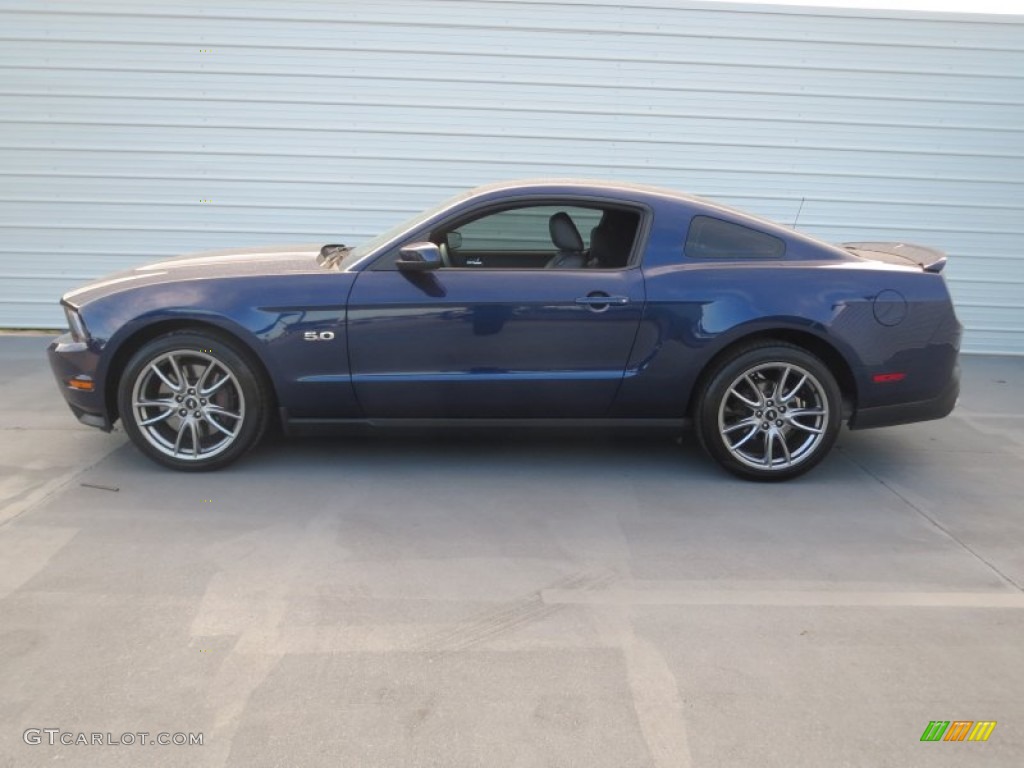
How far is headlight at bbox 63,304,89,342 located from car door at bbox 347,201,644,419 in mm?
1364

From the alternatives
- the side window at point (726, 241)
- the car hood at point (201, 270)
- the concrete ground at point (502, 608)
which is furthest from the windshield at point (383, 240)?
the side window at point (726, 241)

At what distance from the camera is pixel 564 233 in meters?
4.80

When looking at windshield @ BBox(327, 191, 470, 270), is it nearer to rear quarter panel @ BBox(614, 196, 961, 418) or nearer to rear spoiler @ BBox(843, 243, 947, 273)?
rear quarter panel @ BBox(614, 196, 961, 418)

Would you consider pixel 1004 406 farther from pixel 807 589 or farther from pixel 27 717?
pixel 27 717

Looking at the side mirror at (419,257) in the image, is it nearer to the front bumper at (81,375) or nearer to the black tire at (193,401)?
the black tire at (193,401)

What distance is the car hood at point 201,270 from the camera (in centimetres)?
437

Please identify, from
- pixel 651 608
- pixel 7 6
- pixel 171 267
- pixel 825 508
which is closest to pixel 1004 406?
pixel 825 508

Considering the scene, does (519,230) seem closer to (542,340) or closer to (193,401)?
(542,340)

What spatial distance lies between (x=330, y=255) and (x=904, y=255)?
3271 mm

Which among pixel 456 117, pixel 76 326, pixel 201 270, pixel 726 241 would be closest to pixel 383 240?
pixel 201 270

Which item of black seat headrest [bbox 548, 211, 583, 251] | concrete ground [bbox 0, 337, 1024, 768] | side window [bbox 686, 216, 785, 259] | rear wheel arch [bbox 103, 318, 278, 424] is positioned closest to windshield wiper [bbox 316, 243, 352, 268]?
rear wheel arch [bbox 103, 318, 278, 424]

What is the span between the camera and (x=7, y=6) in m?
7.23

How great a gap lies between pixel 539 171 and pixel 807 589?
5139mm

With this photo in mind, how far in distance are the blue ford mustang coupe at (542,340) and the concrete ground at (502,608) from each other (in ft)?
1.09
